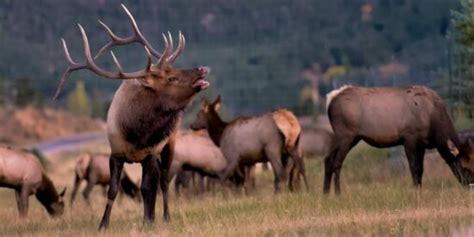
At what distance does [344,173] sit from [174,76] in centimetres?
956

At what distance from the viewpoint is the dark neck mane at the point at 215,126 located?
2173 cm

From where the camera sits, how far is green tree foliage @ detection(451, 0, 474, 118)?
21719mm

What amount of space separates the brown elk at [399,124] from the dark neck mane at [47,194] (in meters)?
5.92

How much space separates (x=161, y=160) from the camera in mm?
13922

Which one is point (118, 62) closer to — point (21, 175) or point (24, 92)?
point (21, 175)

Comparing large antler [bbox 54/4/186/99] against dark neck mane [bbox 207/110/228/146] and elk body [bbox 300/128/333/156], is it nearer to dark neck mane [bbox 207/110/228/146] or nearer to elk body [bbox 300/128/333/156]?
dark neck mane [bbox 207/110/228/146]

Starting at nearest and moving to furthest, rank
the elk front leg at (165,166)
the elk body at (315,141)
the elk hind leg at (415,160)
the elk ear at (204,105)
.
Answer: the elk front leg at (165,166)
the elk hind leg at (415,160)
the elk ear at (204,105)
the elk body at (315,141)

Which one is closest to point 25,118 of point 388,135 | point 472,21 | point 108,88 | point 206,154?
point 108,88

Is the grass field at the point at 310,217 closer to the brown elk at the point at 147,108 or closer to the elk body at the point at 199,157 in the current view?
the brown elk at the point at 147,108

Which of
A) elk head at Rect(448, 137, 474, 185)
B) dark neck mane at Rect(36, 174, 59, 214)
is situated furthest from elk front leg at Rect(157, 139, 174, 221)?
dark neck mane at Rect(36, 174, 59, 214)

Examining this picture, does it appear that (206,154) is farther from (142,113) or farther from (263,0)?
(263,0)

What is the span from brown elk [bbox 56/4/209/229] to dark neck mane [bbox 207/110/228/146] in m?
8.24

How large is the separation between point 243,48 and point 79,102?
31.8 ft

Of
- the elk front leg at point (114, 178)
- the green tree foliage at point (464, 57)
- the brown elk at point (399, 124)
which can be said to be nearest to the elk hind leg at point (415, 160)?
the brown elk at point (399, 124)
